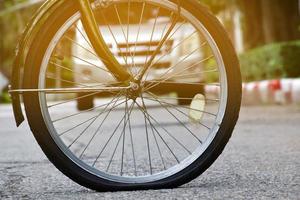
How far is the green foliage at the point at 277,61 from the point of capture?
765 inches

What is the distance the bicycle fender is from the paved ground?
1.62 ft

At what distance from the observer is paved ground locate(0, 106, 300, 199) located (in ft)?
13.3

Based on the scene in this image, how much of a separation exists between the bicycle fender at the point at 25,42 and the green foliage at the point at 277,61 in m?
15.7

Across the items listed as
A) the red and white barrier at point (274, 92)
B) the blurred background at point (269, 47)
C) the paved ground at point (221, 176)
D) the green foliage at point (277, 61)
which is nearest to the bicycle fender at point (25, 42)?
the paved ground at point (221, 176)

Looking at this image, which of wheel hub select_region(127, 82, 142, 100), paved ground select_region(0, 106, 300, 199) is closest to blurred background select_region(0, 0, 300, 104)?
paved ground select_region(0, 106, 300, 199)

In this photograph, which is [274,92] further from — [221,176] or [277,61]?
[221,176]

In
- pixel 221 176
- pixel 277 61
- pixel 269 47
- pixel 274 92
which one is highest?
pixel 269 47

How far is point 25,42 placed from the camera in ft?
13.2

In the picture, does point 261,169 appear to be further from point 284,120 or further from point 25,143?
point 284,120

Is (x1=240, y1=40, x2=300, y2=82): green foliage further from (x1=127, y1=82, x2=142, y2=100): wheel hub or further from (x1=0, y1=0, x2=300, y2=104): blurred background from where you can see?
(x1=127, y1=82, x2=142, y2=100): wheel hub

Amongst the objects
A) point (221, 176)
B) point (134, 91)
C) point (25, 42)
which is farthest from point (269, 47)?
point (25, 42)

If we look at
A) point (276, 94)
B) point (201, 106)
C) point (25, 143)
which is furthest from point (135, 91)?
point (276, 94)

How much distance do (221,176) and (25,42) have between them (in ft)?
4.66

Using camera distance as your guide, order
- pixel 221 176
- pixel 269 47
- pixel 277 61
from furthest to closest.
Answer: pixel 269 47, pixel 277 61, pixel 221 176
